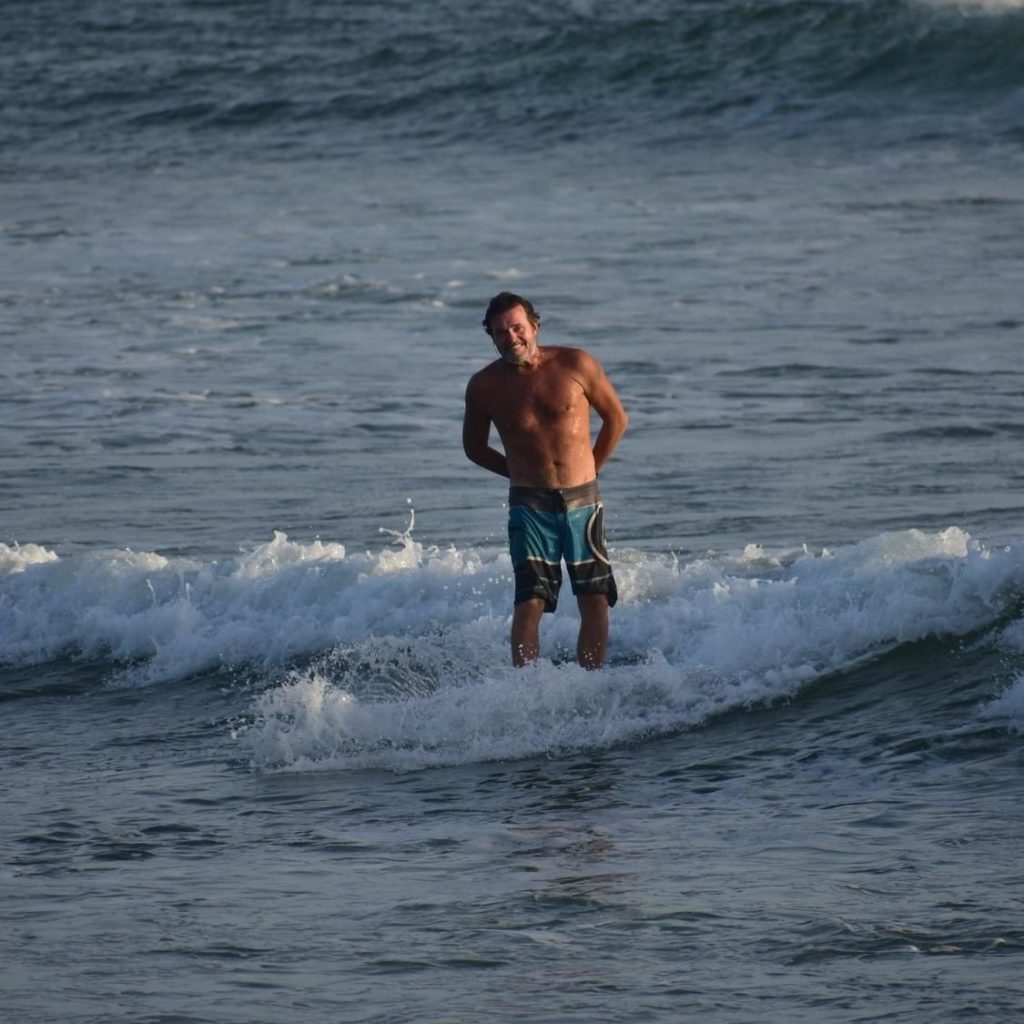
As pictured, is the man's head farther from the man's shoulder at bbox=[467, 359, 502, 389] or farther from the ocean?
the ocean

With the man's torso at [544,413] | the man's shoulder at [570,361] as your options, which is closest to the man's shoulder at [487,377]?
the man's torso at [544,413]

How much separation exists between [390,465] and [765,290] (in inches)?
267

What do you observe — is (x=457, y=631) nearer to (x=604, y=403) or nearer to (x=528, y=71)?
(x=604, y=403)

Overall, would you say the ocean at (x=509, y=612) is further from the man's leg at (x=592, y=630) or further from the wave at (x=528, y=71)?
the wave at (x=528, y=71)

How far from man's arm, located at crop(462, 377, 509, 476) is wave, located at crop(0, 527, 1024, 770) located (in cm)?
81

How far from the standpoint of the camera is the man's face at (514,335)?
730cm

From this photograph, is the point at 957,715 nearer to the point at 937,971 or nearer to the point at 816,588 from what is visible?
the point at 816,588

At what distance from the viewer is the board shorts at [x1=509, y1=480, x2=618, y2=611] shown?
24.9ft

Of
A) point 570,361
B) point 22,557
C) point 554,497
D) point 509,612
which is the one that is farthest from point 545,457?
point 22,557

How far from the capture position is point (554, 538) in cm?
764

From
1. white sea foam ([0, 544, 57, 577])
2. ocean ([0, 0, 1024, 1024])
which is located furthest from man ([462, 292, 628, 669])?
white sea foam ([0, 544, 57, 577])

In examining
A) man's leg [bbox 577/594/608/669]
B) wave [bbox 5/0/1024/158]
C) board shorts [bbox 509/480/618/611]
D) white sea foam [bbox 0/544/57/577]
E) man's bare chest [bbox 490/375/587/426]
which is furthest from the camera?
wave [bbox 5/0/1024/158]

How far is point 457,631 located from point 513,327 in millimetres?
2257

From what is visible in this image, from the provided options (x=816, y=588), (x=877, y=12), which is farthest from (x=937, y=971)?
(x=877, y=12)
